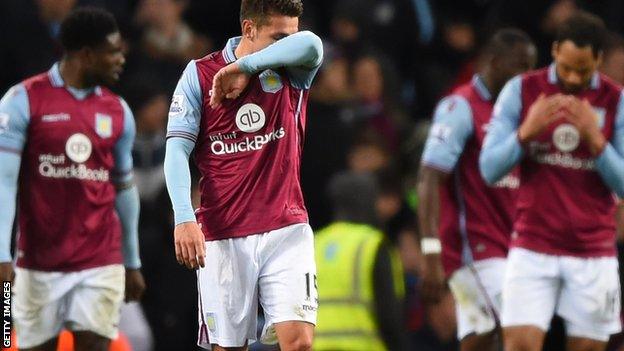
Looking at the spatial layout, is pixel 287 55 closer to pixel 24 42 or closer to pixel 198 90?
pixel 198 90

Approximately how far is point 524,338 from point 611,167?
111 centimetres

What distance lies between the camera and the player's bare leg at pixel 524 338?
361 inches

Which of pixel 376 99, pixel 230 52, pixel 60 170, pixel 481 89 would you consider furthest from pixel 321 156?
pixel 230 52

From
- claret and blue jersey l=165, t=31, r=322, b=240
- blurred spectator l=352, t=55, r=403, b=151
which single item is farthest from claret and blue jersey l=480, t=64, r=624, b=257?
blurred spectator l=352, t=55, r=403, b=151

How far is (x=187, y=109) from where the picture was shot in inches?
293

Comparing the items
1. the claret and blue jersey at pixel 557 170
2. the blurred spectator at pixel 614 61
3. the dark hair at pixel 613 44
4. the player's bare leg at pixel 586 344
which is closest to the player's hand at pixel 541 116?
the claret and blue jersey at pixel 557 170

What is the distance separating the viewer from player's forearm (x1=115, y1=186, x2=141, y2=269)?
9516mm

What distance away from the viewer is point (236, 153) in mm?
7508

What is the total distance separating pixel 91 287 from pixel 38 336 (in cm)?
41

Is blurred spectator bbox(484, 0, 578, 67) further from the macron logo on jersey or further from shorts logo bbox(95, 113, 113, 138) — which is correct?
the macron logo on jersey

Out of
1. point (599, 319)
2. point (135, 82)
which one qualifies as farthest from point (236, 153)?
point (135, 82)

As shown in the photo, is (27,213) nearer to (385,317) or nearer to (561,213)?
(385,317)

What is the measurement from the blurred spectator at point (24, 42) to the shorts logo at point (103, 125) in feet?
11.5

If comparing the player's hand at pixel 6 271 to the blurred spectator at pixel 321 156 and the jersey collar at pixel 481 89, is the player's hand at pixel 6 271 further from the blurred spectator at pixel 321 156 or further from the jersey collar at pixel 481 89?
the blurred spectator at pixel 321 156
